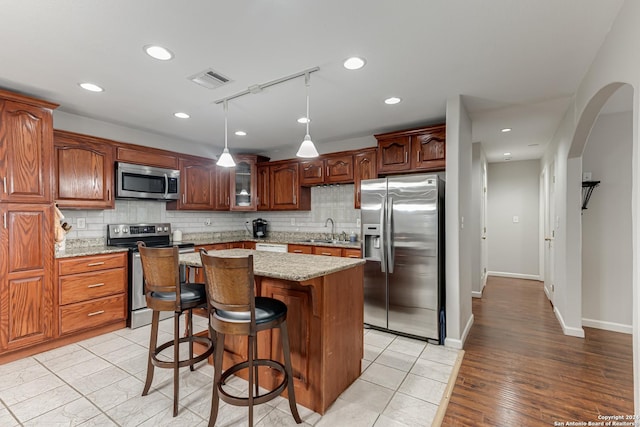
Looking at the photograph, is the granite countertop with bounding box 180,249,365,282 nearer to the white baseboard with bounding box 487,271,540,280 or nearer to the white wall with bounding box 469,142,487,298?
the white wall with bounding box 469,142,487,298

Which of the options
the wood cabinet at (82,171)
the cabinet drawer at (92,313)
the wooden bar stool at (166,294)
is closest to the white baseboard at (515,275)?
the wooden bar stool at (166,294)

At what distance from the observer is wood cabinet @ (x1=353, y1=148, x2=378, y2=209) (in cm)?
411

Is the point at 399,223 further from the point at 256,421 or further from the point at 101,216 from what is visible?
the point at 101,216

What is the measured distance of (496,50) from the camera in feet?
6.83

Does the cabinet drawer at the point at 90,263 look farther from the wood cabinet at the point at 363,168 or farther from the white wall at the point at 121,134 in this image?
the wood cabinet at the point at 363,168

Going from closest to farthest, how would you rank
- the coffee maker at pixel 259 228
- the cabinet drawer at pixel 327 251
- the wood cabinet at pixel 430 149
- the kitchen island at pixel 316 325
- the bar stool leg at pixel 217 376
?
the bar stool leg at pixel 217 376 < the kitchen island at pixel 316 325 < the wood cabinet at pixel 430 149 < the cabinet drawer at pixel 327 251 < the coffee maker at pixel 259 228

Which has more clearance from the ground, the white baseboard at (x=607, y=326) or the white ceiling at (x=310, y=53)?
the white ceiling at (x=310, y=53)

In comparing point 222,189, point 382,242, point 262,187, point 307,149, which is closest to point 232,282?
point 307,149

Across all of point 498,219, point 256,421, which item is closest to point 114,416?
point 256,421

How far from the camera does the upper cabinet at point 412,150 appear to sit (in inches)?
137

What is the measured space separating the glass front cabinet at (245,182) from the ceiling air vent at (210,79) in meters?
2.55

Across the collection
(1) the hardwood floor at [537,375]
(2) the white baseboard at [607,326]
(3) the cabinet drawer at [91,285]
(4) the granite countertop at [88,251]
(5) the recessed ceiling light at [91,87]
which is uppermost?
(5) the recessed ceiling light at [91,87]

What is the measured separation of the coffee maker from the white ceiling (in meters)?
2.38

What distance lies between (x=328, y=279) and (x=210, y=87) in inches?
78.8
